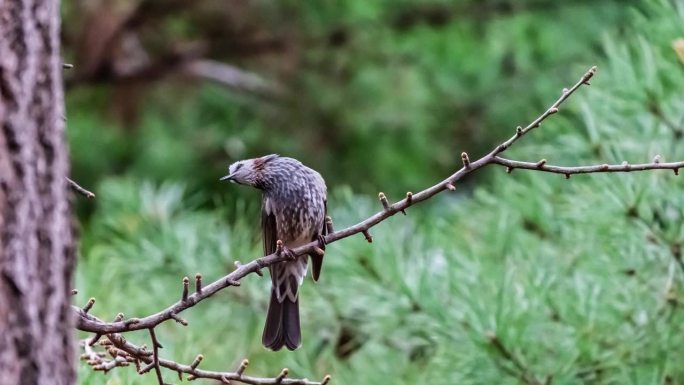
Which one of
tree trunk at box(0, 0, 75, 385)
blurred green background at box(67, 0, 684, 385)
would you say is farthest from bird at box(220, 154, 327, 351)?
tree trunk at box(0, 0, 75, 385)

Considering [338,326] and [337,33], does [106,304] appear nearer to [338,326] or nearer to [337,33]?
[338,326]

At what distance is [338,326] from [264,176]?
0.52 metres

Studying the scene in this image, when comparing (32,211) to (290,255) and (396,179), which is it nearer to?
(290,255)

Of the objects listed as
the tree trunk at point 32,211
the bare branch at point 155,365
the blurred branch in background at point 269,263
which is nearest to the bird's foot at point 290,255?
the blurred branch in background at point 269,263

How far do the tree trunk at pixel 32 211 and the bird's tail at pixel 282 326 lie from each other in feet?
2.98

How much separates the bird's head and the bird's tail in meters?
0.22

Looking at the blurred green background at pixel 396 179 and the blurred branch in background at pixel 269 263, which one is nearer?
the blurred branch in background at pixel 269 263

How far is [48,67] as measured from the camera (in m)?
1.12

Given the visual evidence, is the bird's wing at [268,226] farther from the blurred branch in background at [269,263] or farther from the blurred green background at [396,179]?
the blurred branch in background at [269,263]

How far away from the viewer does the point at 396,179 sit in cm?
522

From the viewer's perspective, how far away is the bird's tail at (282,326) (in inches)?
79.7

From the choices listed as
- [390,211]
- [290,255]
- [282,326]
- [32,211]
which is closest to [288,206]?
[282,326]

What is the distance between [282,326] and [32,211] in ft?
3.40

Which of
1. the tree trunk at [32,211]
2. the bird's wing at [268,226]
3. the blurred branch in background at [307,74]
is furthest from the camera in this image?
the blurred branch in background at [307,74]
